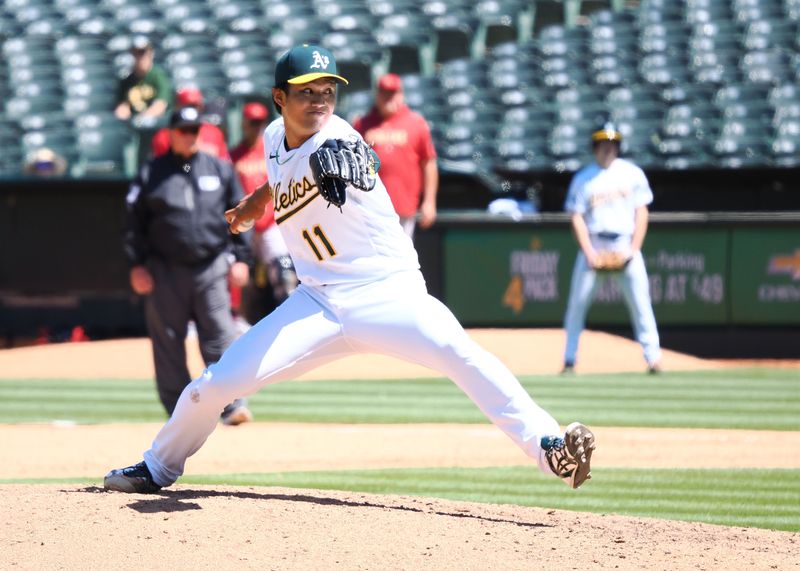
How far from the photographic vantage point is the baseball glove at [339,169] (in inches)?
202

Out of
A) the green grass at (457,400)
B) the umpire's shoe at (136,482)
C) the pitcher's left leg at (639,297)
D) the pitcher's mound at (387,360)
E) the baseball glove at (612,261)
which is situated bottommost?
the umpire's shoe at (136,482)

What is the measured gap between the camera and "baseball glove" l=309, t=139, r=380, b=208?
5.13 m

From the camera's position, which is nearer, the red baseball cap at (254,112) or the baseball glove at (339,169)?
the baseball glove at (339,169)

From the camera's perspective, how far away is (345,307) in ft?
17.9

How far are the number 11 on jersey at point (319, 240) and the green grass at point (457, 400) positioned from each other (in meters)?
4.46

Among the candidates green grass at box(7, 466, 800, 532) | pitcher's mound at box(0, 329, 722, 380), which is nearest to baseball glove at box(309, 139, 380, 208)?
green grass at box(7, 466, 800, 532)

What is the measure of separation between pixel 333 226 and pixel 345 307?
31cm

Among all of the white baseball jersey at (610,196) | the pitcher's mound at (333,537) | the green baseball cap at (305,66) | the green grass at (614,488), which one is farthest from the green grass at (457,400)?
the green baseball cap at (305,66)

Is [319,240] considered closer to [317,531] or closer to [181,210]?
[317,531]

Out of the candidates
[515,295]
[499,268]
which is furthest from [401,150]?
[515,295]

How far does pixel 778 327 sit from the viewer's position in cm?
1418

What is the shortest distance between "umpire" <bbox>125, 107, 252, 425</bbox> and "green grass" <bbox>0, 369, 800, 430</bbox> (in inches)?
48.2

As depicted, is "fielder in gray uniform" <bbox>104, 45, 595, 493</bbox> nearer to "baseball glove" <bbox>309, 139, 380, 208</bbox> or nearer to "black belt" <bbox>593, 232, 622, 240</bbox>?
"baseball glove" <bbox>309, 139, 380, 208</bbox>

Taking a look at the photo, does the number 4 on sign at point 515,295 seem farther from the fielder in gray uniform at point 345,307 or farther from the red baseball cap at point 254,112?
the fielder in gray uniform at point 345,307
